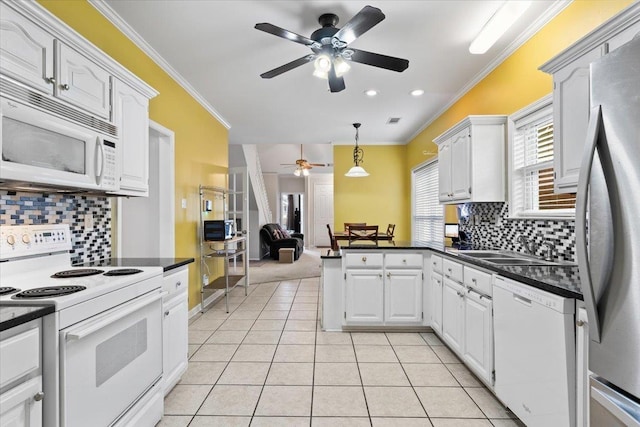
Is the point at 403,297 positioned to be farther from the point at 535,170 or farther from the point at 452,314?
the point at 535,170

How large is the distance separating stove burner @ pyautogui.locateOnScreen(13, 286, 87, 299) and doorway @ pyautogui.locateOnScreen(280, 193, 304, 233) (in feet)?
34.0

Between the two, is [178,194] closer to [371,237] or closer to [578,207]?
[371,237]

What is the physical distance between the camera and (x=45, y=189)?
5.78 feet

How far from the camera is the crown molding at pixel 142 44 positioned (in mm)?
2266

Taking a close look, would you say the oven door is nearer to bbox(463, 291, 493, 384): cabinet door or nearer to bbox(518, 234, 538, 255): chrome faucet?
bbox(463, 291, 493, 384): cabinet door

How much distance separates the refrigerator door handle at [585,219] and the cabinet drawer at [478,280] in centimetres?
99

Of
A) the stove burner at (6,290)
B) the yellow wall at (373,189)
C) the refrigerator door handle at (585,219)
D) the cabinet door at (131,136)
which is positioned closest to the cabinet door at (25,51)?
the cabinet door at (131,136)

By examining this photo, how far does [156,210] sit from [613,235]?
3.52m

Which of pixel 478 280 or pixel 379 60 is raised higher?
pixel 379 60

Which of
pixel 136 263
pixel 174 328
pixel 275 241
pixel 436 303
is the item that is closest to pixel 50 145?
pixel 136 263

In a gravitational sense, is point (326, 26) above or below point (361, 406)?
above

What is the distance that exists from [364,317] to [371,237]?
975 millimetres

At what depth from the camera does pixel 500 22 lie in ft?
6.92

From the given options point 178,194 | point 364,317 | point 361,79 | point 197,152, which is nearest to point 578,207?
point 364,317
